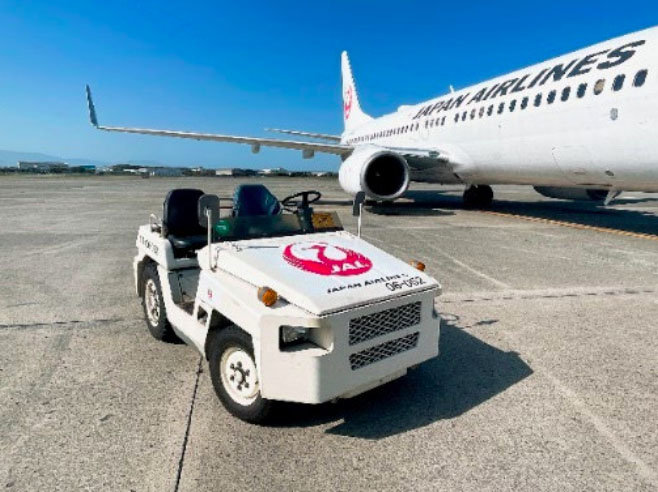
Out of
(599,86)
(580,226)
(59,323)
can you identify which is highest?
(599,86)

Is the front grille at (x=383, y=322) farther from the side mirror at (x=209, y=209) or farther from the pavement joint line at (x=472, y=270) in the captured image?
the pavement joint line at (x=472, y=270)

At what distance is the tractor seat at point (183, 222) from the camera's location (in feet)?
13.5

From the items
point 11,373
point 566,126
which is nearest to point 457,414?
point 11,373

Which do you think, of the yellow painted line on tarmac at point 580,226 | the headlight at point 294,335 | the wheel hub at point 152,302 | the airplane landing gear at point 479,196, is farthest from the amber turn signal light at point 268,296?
the airplane landing gear at point 479,196

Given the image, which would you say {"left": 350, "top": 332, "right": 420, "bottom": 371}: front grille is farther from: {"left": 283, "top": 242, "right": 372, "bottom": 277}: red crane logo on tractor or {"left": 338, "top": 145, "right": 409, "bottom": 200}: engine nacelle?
{"left": 338, "top": 145, "right": 409, "bottom": 200}: engine nacelle

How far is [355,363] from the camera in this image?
2768 millimetres

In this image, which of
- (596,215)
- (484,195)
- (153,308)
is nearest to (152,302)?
(153,308)

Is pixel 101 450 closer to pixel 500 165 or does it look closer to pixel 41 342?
pixel 41 342

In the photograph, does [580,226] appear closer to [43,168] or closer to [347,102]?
[347,102]

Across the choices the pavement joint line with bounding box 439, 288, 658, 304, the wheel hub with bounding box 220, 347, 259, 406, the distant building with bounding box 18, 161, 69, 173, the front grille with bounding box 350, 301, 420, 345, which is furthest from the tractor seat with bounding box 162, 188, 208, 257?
the distant building with bounding box 18, 161, 69, 173

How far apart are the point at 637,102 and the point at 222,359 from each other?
9.20 metres

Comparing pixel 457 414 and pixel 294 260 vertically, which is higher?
pixel 294 260

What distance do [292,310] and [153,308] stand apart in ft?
7.47

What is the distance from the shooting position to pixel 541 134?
10.5 meters
